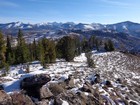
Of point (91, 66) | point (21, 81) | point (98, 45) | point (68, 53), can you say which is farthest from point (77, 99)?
point (98, 45)

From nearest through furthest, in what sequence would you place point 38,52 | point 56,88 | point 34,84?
point 34,84 < point 56,88 < point 38,52

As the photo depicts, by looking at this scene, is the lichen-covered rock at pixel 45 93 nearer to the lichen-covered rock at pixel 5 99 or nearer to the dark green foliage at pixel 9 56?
the lichen-covered rock at pixel 5 99

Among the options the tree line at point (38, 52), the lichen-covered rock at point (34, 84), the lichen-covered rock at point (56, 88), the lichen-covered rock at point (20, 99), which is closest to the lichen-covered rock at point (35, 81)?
the lichen-covered rock at point (34, 84)

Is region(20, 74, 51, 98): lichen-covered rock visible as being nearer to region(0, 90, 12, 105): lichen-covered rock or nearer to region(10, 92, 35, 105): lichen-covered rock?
region(10, 92, 35, 105): lichen-covered rock

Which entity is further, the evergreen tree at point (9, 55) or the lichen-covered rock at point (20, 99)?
the evergreen tree at point (9, 55)

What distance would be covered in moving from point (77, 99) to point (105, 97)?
4.72 metres

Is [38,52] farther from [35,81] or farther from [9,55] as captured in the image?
[35,81]

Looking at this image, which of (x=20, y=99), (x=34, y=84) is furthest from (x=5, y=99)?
(x=34, y=84)

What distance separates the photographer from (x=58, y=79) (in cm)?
3534

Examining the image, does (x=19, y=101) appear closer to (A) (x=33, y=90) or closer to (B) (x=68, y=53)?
(A) (x=33, y=90)

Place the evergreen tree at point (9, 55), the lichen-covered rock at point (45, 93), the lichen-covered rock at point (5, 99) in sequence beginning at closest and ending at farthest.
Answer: the lichen-covered rock at point (5, 99)
the lichen-covered rock at point (45, 93)
the evergreen tree at point (9, 55)

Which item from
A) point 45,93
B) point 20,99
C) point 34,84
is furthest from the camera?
point 34,84

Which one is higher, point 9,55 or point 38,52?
point 9,55

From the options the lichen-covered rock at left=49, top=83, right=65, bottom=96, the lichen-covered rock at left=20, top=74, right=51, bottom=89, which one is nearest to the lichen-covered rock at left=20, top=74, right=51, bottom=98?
the lichen-covered rock at left=20, top=74, right=51, bottom=89
